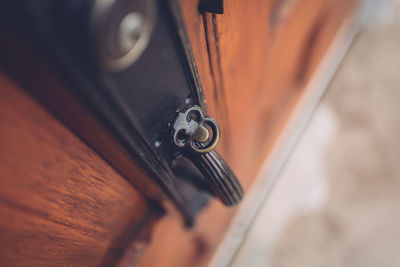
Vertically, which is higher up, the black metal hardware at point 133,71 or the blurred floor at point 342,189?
the blurred floor at point 342,189

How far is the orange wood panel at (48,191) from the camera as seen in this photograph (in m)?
0.24

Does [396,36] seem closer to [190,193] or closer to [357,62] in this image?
[357,62]

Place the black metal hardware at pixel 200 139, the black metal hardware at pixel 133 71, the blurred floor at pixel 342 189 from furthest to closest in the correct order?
the blurred floor at pixel 342 189 < the black metal hardware at pixel 200 139 < the black metal hardware at pixel 133 71

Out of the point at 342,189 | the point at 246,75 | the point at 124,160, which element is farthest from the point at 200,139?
the point at 342,189

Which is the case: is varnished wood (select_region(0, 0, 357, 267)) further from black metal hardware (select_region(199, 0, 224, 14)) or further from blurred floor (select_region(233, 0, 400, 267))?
blurred floor (select_region(233, 0, 400, 267))

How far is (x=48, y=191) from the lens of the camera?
30cm

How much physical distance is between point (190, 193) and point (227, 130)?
0.17 metres

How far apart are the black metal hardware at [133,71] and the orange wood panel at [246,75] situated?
80 millimetres

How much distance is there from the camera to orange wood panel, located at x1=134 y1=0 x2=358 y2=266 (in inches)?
18.4

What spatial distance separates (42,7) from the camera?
0.61 ft

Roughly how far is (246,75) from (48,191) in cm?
50

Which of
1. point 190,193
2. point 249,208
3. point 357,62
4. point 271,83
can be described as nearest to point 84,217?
point 190,193

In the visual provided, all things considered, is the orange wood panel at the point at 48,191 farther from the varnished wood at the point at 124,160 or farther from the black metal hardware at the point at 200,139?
the black metal hardware at the point at 200,139

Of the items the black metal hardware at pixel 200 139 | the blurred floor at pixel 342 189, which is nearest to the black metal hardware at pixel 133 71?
the black metal hardware at pixel 200 139
